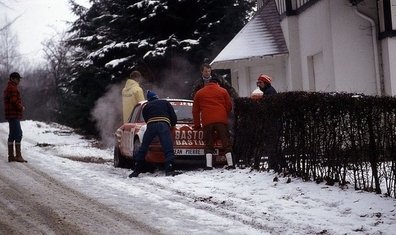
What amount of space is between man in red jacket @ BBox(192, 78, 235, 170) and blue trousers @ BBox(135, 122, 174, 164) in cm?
67

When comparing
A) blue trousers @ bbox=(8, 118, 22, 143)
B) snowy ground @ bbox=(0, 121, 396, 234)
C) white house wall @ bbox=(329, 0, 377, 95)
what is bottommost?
snowy ground @ bbox=(0, 121, 396, 234)

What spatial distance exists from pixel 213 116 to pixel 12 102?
15.8 ft

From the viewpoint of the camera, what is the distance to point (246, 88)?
22234 millimetres

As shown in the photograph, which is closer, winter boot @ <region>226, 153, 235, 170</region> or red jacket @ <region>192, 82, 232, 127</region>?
winter boot @ <region>226, 153, 235, 170</region>

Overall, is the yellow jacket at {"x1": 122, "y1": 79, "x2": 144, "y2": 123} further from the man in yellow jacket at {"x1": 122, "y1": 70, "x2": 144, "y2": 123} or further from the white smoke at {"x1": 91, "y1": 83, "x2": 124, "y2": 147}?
the white smoke at {"x1": 91, "y1": 83, "x2": 124, "y2": 147}

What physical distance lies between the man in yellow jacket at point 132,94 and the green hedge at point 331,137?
17.7 ft

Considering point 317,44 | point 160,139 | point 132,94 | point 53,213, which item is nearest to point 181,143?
point 160,139

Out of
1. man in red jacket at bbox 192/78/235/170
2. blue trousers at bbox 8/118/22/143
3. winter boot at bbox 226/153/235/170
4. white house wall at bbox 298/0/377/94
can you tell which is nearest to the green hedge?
winter boot at bbox 226/153/235/170

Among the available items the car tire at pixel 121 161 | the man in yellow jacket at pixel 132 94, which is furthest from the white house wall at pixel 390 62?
the car tire at pixel 121 161

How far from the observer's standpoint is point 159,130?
38.8ft

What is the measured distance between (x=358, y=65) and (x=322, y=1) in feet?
6.44

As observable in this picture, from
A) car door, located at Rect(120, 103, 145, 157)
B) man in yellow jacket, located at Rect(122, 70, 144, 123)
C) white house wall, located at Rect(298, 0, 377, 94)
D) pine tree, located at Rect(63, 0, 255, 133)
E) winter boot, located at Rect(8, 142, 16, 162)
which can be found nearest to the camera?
car door, located at Rect(120, 103, 145, 157)

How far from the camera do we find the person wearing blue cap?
11.7m

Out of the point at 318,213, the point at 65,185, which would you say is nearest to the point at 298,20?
the point at 65,185
